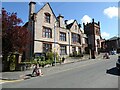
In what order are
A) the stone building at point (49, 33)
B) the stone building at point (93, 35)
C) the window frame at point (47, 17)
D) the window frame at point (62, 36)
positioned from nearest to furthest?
the stone building at point (49, 33) → the window frame at point (47, 17) → the window frame at point (62, 36) → the stone building at point (93, 35)

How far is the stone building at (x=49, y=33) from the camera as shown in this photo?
115ft

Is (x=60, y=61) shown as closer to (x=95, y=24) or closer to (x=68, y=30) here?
(x=68, y=30)

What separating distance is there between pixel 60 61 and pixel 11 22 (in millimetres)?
11036

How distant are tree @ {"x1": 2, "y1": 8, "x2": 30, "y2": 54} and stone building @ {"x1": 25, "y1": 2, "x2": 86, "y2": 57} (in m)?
7.61

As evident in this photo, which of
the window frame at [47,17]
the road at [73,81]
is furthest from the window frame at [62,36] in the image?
the road at [73,81]

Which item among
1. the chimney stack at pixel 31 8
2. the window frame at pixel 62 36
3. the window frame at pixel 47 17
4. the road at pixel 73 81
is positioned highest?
the chimney stack at pixel 31 8

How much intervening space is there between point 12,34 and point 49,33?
43.9ft

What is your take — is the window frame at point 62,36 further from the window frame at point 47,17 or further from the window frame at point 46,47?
the window frame at point 47,17

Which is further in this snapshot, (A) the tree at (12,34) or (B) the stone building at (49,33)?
(B) the stone building at (49,33)

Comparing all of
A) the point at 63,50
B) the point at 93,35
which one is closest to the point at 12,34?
the point at 63,50

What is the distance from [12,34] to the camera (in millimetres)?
25797

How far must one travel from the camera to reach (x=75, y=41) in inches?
1828

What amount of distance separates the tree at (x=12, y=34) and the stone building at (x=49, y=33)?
7611 millimetres

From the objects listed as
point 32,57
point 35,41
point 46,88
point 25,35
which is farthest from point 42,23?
point 46,88
